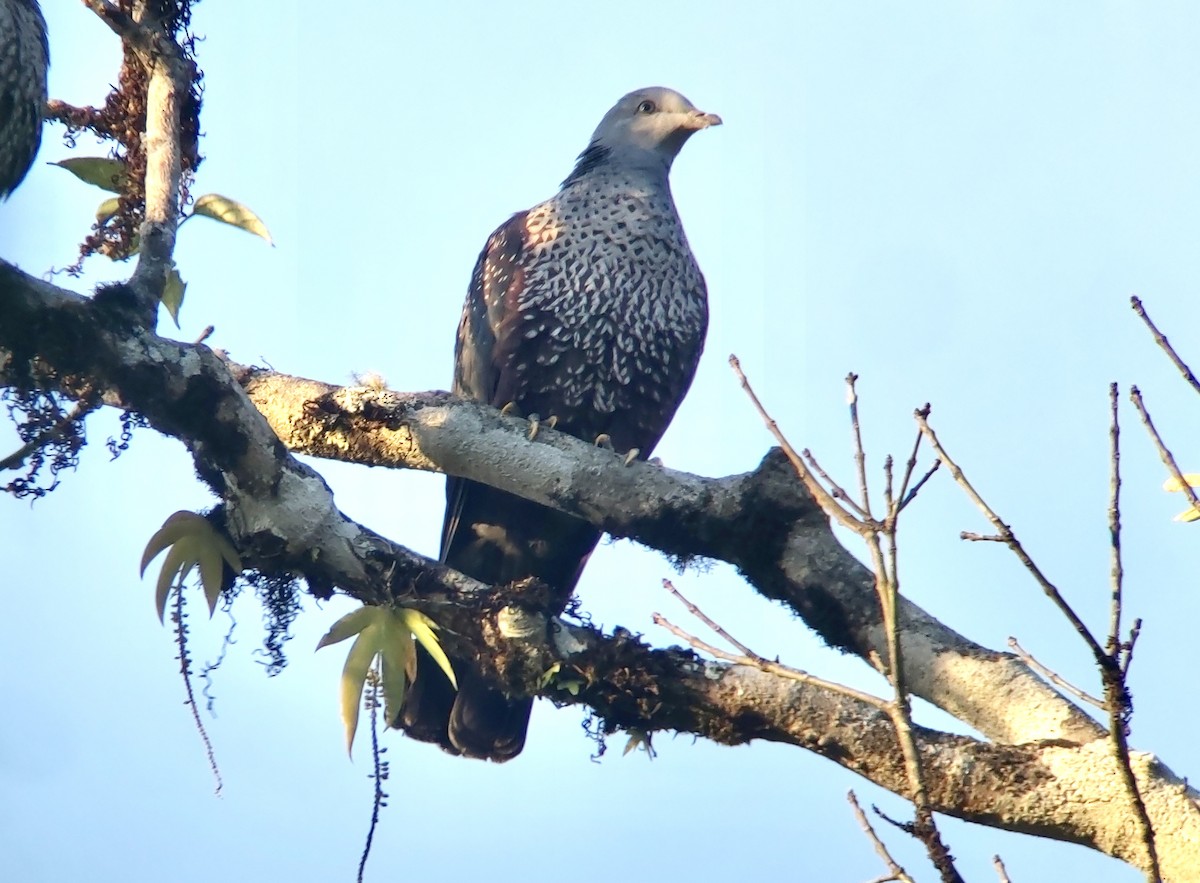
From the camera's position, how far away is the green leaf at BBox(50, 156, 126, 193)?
4.19 metres

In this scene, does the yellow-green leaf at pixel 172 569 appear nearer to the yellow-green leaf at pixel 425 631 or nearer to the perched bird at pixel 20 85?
the yellow-green leaf at pixel 425 631

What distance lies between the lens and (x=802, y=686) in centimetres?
328

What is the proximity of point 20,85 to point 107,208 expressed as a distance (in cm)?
42

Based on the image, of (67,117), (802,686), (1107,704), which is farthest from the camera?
(67,117)

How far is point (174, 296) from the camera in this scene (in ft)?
13.5

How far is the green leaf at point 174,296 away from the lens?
411 centimetres

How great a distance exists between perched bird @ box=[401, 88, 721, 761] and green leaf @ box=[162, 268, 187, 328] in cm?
116

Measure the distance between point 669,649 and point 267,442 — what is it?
1.06 metres

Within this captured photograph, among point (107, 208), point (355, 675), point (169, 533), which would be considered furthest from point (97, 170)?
point (355, 675)

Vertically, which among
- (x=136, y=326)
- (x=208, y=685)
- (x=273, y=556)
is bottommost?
(x=208, y=685)

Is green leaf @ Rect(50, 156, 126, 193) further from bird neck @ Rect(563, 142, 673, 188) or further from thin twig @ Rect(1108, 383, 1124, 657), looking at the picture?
thin twig @ Rect(1108, 383, 1124, 657)

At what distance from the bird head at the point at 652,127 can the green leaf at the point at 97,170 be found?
2.02 m

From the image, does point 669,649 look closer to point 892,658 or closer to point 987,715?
point 987,715

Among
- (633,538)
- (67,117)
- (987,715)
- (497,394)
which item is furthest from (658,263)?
(987,715)
